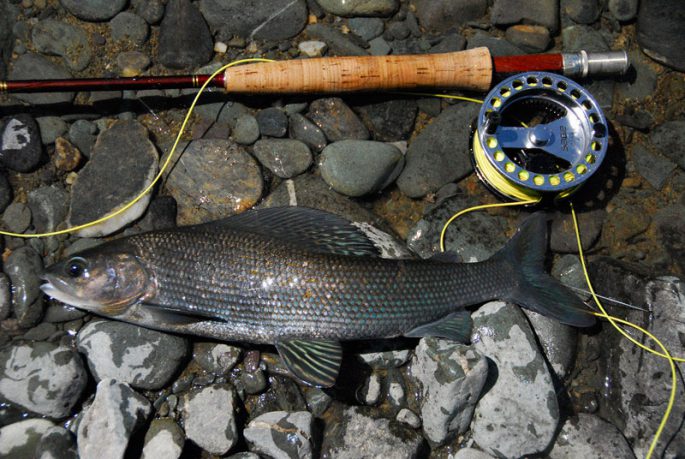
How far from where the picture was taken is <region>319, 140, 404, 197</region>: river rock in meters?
5.08

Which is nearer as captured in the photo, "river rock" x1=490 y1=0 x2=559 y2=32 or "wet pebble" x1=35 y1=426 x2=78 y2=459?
"wet pebble" x1=35 y1=426 x2=78 y2=459

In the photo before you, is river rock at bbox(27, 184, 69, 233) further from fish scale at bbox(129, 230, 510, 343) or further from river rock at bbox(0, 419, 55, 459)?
river rock at bbox(0, 419, 55, 459)

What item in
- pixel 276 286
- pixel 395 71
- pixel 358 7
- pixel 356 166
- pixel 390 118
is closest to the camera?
pixel 276 286

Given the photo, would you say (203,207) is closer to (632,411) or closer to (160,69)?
(160,69)

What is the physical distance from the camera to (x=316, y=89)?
196 inches

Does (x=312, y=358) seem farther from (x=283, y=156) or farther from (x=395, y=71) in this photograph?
(x=395, y=71)

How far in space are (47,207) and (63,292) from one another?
3.53 feet

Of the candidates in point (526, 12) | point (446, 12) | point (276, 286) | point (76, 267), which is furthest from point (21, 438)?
point (526, 12)

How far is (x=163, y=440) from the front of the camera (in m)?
4.38

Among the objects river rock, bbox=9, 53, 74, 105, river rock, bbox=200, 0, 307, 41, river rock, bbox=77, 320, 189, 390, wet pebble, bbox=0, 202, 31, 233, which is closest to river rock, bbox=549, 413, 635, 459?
river rock, bbox=77, 320, 189, 390

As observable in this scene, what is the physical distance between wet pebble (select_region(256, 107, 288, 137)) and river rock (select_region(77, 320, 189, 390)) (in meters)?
2.01

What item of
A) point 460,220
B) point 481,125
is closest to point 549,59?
point 481,125

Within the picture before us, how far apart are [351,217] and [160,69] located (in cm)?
231

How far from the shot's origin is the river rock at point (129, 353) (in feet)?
14.7
